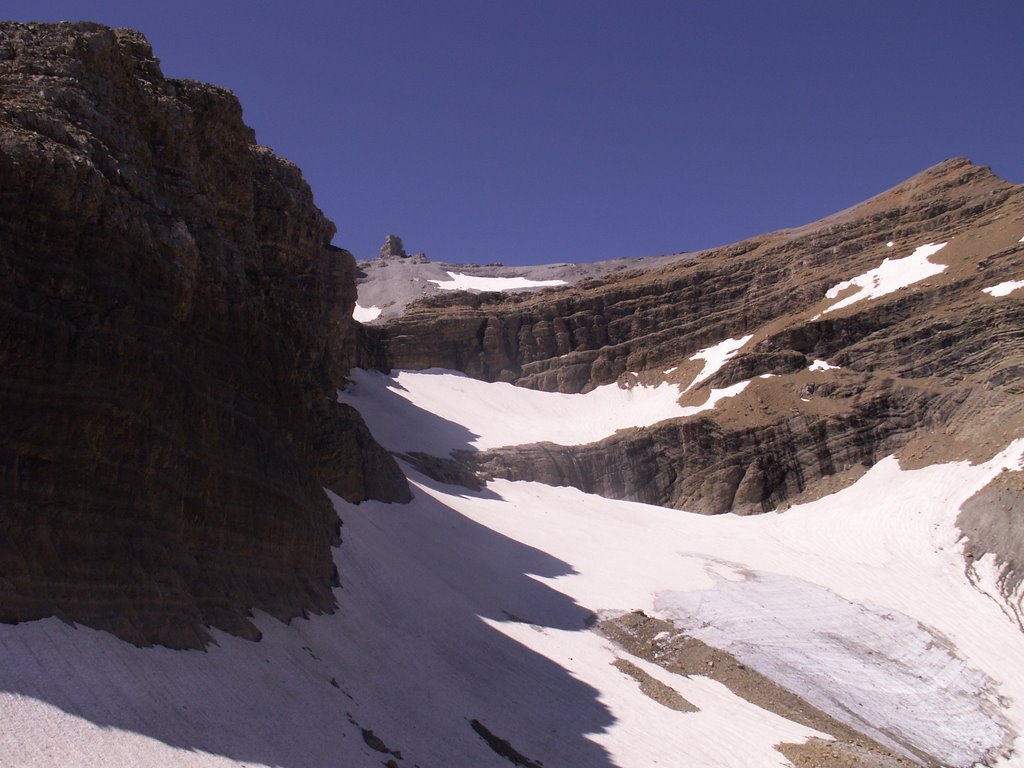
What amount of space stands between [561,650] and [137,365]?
14.8 metres

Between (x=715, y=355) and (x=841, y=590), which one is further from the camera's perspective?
(x=715, y=355)

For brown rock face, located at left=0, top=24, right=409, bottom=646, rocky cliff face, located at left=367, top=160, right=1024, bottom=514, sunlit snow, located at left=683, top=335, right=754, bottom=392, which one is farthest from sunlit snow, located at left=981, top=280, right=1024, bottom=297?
brown rock face, located at left=0, top=24, right=409, bottom=646

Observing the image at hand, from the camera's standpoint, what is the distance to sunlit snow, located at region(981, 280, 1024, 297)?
1731 inches

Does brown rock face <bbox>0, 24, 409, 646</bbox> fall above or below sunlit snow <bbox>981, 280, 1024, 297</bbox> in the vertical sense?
below

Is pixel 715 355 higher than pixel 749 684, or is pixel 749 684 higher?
pixel 715 355

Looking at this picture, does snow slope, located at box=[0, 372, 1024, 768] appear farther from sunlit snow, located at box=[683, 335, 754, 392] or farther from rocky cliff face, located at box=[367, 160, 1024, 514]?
sunlit snow, located at box=[683, 335, 754, 392]

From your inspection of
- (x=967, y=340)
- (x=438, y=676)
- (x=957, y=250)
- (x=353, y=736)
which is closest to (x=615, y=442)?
(x=967, y=340)

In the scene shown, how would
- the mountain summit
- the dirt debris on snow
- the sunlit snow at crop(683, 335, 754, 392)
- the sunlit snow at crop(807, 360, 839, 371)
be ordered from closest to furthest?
the mountain summit → the dirt debris on snow → the sunlit snow at crop(807, 360, 839, 371) → the sunlit snow at crop(683, 335, 754, 392)

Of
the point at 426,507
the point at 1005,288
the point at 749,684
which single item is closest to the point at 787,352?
the point at 1005,288

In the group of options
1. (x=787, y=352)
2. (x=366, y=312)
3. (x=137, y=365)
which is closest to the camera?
(x=137, y=365)

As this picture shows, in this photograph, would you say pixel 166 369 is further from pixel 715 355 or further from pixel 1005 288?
pixel 715 355

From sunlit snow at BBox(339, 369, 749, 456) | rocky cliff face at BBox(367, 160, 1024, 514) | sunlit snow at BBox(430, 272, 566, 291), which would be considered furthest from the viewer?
sunlit snow at BBox(430, 272, 566, 291)

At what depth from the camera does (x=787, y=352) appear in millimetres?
50969

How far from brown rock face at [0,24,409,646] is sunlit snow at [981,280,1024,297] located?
39.1 meters
